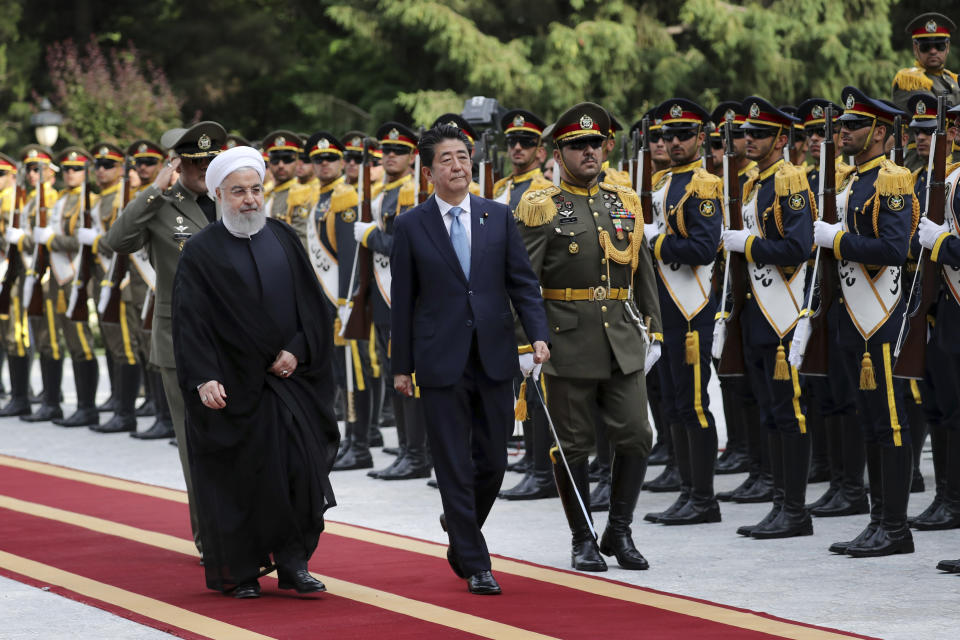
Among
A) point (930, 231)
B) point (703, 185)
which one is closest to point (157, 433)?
point (703, 185)

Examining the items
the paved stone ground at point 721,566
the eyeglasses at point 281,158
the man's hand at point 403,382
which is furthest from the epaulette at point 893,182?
the eyeglasses at point 281,158

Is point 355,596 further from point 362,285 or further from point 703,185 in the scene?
point 362,285

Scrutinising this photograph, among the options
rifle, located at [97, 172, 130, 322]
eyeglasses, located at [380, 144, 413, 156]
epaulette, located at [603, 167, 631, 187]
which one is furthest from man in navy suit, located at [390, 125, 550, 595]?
rifle, located at [97, 172, 130, 322]

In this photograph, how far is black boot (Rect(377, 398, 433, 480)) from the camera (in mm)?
11008

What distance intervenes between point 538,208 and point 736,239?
1.44 metres

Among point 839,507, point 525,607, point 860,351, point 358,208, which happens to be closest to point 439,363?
point 525,607

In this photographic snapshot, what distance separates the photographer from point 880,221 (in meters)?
7.94

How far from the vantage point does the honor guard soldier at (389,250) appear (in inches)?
436

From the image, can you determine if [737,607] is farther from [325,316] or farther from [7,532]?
[7,532]

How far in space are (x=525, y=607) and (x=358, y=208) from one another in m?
5.28

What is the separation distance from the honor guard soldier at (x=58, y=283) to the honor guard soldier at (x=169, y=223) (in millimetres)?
5738

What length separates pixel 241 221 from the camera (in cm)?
722

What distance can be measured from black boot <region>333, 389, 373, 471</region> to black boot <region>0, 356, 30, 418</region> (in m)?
4.80

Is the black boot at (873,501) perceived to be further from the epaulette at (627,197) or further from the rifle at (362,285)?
the rifle at (362,285)
